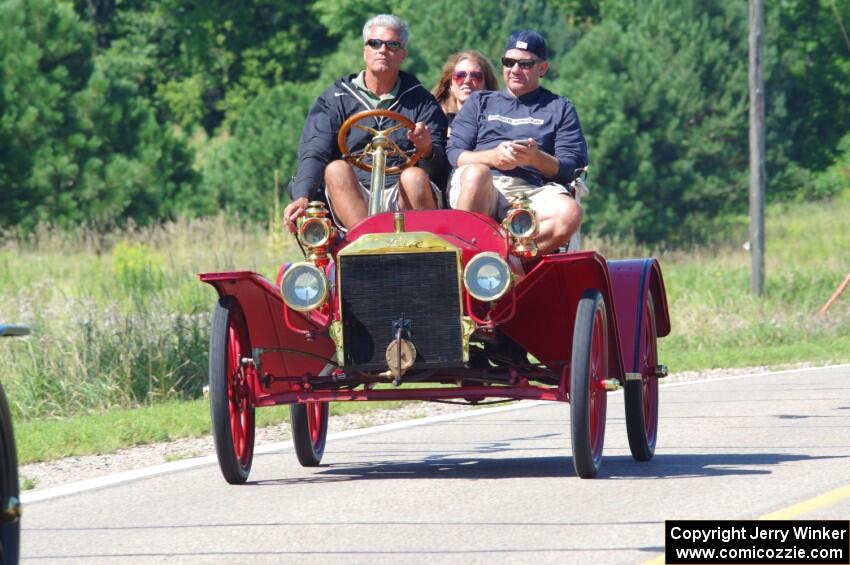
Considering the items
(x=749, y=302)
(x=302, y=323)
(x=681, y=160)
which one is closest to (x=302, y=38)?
(x=681, y=160)

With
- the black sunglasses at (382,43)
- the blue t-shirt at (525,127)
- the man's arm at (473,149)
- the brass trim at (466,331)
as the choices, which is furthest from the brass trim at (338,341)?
the black sunglasses at (382,43)

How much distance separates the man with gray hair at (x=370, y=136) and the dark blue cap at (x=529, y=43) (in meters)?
0.57

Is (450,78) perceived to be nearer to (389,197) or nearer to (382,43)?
(382,43)

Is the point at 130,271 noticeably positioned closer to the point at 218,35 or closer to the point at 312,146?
the point at 312,146

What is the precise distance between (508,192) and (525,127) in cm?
39

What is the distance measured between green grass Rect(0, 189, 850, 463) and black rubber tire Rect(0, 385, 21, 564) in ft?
15.3

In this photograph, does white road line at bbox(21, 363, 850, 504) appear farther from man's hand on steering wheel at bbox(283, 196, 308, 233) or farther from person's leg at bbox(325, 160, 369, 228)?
person's leg at bbox(325, 160, 369, 228)

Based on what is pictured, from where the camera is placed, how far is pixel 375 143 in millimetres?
9070

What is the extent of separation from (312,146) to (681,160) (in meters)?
42.5

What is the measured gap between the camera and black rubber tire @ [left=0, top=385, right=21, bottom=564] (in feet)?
16.3

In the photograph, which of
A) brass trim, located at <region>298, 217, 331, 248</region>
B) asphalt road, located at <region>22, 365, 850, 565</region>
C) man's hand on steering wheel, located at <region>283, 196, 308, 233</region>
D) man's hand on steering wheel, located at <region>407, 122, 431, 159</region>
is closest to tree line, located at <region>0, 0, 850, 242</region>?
asphalt road, located at <region>22, 365, 850, 565</region>

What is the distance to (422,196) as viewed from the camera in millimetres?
9000

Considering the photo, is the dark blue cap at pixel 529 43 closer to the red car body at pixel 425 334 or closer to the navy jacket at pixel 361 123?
the navy jacket at pixel 361 123

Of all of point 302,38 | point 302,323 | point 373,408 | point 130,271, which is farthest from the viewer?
point 302,38
